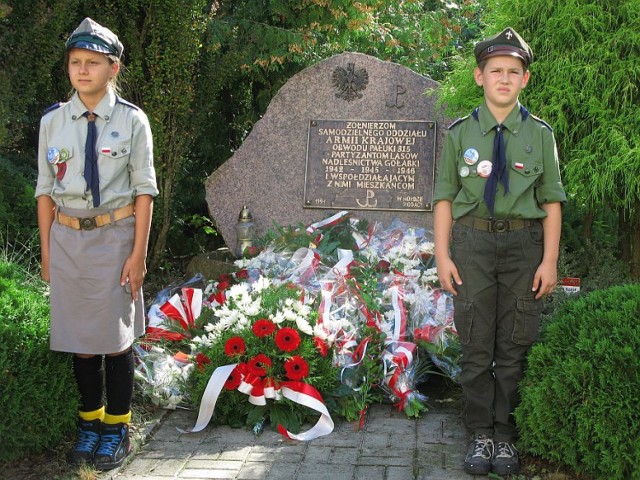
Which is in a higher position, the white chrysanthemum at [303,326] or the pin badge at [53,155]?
the pin badge at [53,155]

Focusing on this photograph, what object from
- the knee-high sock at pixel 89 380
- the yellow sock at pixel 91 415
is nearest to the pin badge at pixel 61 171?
the knee-high sock at pixel 89 380

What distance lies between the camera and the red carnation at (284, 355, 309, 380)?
13.5 ft

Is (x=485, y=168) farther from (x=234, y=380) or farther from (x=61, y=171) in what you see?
(x=61, y=171)

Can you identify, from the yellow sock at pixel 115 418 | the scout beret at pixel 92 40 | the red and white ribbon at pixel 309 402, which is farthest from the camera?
the red and white ribbon at pixel 309 402

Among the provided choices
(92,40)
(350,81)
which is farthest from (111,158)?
(350,81)

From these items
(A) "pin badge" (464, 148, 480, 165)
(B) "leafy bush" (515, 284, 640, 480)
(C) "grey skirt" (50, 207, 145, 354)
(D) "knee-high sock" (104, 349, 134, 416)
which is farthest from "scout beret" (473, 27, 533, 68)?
(D) "knee-high sock" (104, 349, 134, 416)

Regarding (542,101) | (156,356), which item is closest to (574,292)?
(542,101)

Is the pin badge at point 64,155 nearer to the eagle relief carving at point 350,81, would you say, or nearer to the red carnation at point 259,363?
the red carnation at point 259,363

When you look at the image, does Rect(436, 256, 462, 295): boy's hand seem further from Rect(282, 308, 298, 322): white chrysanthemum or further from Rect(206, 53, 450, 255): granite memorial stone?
Rect(206, 53, 450, 255): granite memorial stone

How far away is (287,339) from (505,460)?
3.88 ft

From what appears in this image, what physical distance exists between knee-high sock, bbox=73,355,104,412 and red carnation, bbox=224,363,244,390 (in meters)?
0.64

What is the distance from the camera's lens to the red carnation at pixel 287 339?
13.6 feet

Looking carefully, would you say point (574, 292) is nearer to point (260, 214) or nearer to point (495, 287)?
point (495, 287)

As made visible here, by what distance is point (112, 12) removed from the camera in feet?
19.4
